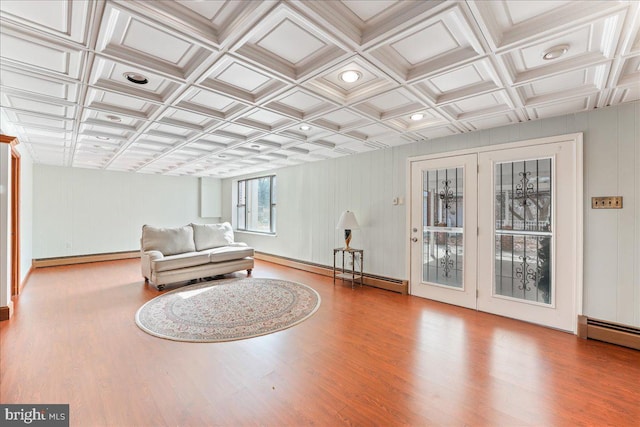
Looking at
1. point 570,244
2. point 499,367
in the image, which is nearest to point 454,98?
point 570,244

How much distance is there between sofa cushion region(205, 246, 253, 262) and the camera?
17.0 feet

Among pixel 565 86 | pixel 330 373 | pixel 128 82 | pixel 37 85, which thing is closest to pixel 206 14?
pixel 128 82

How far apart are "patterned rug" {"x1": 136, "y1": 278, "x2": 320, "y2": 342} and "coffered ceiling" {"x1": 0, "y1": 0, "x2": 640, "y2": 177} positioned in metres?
2.29

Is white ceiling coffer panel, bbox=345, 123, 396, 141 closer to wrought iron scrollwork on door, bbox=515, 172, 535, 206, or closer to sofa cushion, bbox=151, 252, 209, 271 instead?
wrought iron scrollwork on door, bbox=515, 172, 535, 206

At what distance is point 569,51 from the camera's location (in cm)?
197

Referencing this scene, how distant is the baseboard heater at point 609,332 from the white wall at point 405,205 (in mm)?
67

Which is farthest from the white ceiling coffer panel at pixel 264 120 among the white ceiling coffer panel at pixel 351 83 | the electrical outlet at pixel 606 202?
the electrical outlet at pixel 606 202

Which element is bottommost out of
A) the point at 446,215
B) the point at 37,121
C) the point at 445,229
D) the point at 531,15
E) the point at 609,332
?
the point at 609,332

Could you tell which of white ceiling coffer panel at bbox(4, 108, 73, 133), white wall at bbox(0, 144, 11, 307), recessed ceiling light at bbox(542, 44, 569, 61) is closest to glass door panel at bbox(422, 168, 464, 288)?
recessed ceiling light at bbox(542, 44, 569, 61)

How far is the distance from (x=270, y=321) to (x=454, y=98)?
9.93 feet

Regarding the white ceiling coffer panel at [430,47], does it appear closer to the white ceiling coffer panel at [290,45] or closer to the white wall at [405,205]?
the white ceiling coffer panel at [290,45]

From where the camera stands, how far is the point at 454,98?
2676 millimetres

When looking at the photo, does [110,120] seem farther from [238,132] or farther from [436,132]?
[436,132]

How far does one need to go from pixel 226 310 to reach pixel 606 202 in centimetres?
433
